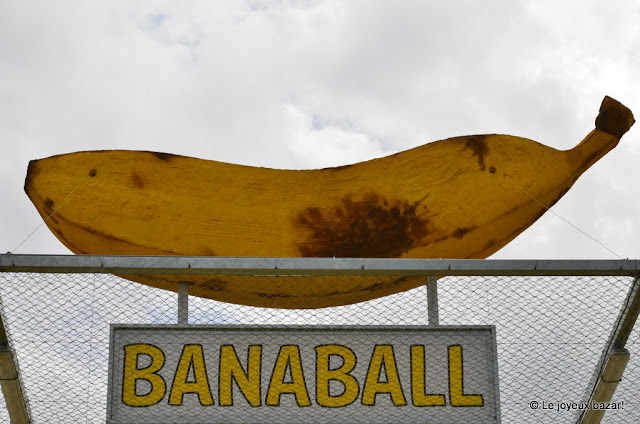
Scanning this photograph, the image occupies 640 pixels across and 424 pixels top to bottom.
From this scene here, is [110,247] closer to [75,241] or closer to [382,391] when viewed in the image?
[75,241]

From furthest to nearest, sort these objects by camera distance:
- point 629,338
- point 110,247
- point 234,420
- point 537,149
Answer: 1. point 537,149
2. point 110,247
3. point 629,338
4. point 234,420

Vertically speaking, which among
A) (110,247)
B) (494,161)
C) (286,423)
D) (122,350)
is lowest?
(286,423)

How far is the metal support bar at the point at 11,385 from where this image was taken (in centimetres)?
336

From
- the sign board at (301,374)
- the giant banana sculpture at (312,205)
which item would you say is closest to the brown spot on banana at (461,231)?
the giant banana sculpture at (312,205)

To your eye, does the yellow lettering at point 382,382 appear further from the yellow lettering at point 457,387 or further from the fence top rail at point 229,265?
the fence top rail at point 229,265

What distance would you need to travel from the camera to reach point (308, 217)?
152 inches

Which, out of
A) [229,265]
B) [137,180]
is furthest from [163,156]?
[229,265]

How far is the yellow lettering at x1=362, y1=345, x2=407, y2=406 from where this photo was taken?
3357mm

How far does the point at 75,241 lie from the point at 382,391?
1.85 meters

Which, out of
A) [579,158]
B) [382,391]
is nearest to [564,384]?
[382,391]

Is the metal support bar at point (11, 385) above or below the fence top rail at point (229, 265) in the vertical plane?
below

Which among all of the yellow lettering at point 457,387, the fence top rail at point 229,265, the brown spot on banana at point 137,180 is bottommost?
the yellow lettering at point 457,387

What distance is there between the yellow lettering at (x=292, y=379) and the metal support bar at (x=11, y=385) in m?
1.24

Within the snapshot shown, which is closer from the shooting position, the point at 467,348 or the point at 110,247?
the point at 467,348
